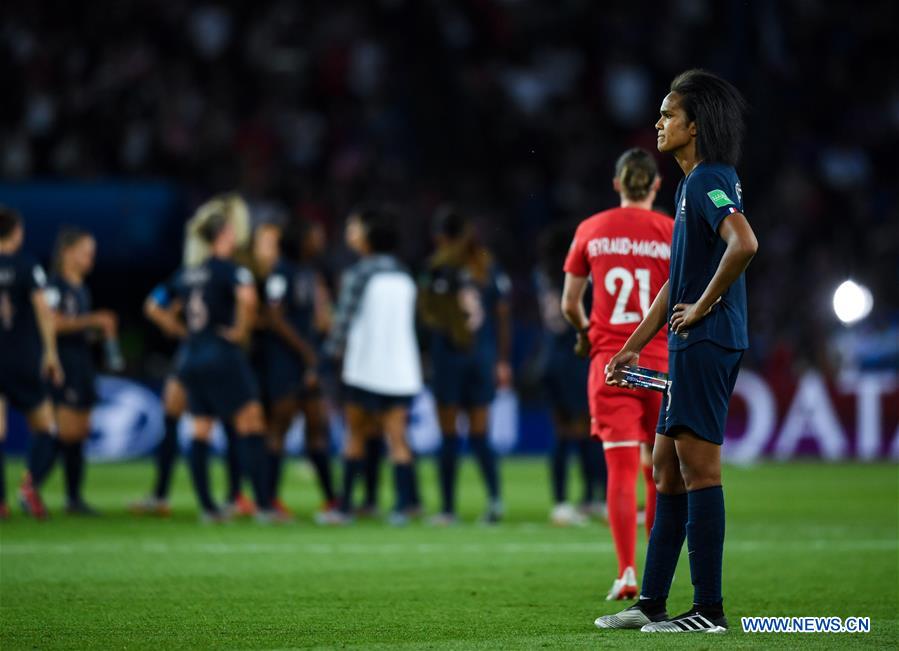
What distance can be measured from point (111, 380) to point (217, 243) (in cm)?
792

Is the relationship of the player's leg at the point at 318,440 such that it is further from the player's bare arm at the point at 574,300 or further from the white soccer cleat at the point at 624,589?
the white soccer cleat at the point at 624,589

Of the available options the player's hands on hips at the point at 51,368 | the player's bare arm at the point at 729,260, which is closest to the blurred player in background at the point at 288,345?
the player's hands on hips at the point at 51,368

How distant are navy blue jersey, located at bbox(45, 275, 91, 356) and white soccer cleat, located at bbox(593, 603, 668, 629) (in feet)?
25.1

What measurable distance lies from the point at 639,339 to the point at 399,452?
5.64m

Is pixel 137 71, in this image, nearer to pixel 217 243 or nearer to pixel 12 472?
pixel 12 472

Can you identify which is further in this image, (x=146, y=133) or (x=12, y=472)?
(x=146, y=133)

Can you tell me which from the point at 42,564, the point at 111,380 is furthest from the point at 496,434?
the point at 42,564

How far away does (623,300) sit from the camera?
7.98 metres

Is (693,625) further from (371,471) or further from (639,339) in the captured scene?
(371,471)

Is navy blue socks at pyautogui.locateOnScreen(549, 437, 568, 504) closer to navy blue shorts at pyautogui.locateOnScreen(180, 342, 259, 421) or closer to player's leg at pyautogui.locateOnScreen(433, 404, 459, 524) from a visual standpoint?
player's leg at pyautogui.locateOnScreen(433, 404, 459, 524)

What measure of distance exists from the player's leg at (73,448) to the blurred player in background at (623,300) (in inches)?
246

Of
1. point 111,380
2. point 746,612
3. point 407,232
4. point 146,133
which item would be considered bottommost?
point 746,612

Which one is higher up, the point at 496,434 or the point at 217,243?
the point at 217,243

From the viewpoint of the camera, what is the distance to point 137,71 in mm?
24391
